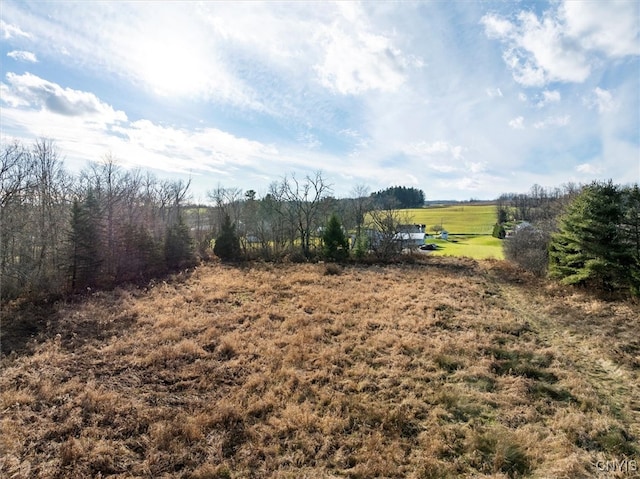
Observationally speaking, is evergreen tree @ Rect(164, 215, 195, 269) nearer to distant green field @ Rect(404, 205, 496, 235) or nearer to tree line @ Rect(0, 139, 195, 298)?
tree line @ Rect(0, 139, 195, 298)

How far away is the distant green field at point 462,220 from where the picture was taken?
7239cm

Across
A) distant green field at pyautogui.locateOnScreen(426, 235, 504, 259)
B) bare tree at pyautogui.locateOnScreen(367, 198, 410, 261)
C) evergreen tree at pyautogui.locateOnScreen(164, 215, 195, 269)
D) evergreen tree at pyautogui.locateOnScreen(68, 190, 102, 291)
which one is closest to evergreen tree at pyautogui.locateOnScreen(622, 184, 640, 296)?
bare tree at pyautogui.locateOnScreen(367, 198, 410, 261)

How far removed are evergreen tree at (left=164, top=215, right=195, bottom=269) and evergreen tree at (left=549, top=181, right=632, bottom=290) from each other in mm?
26259

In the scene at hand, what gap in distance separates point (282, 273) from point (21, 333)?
14363 millimetres

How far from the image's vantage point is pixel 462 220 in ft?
275

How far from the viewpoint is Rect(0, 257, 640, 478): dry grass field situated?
517 centimetres

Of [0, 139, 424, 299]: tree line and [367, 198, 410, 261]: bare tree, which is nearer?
[0, 139, 424, 299]: tree line

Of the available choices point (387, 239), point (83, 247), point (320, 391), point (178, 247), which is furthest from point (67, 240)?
point (387, 239)

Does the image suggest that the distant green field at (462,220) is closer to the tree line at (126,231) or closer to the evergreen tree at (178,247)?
the tree line at (126,231)

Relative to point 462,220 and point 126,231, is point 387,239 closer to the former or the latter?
point 126,231

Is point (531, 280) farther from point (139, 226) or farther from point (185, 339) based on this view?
point (139, 226)

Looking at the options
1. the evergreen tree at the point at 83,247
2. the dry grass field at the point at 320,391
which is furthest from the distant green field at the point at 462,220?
the dry grass field at the point at 320,391

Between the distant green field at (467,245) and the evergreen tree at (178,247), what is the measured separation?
29260 millimetres

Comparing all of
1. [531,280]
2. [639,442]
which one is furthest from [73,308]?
[531,280]
